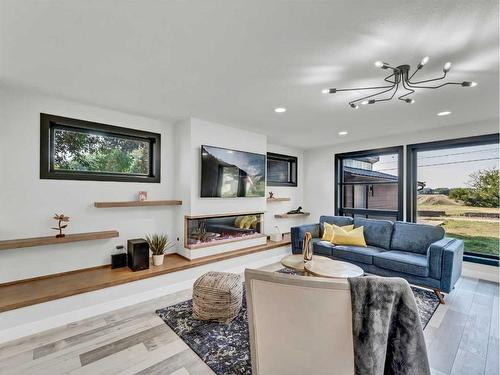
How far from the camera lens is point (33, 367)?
5.83 feet

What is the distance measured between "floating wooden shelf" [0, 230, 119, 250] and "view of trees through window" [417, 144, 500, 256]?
4.98 m

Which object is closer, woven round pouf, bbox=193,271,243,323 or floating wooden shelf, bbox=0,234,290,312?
floating wooden shelf, bbox=0,234,290,312

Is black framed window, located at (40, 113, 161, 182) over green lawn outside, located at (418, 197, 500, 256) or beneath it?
over

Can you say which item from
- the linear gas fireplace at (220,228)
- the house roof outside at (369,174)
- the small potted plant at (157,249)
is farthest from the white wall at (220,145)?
the house roof outside at (369,174)

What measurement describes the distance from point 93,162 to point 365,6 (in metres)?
3.31

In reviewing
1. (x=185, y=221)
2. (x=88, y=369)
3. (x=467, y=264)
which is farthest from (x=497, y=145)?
(x=88, y=369)

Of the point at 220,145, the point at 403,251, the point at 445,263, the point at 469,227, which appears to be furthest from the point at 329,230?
the point at 220,145

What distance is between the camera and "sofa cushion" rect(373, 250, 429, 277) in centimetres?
292

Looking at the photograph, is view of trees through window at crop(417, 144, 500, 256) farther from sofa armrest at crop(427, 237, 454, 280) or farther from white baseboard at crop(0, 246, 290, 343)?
white baseboard at crop(0, 246, 290, 343)

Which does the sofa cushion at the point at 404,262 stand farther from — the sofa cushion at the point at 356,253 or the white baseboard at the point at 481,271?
the white baseboard at the point at 481,271

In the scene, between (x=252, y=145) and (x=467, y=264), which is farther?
(x=252, y=145)

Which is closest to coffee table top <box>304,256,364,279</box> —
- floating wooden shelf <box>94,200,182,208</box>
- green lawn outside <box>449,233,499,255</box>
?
floating wooden shelf <box>94,200,182,208</box>

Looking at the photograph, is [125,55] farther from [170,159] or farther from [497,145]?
[497,145]

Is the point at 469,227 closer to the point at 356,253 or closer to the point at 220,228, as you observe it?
the point at 356,253
